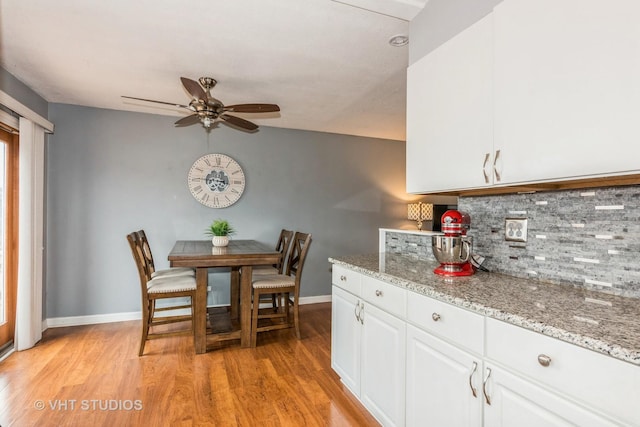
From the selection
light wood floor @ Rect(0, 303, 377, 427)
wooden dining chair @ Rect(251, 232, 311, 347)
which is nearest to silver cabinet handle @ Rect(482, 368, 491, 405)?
light wood floor @ Rect(0, 303, 377, 427)

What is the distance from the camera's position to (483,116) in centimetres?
148

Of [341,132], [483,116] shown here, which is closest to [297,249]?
[341,132]

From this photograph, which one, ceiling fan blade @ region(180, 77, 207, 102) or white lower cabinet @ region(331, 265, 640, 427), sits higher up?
ceiling fan blade @ region(180, 77, 207, 102)

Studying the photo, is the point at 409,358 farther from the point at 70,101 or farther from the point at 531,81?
the point at 70,101

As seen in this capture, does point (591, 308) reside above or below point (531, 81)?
below

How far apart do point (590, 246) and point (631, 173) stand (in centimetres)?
45

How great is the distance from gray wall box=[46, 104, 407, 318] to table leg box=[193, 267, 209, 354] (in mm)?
1197

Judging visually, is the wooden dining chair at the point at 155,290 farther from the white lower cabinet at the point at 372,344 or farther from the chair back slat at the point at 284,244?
the white lower cabinet at the point at 372,344

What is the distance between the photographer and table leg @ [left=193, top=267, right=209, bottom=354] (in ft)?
9.39

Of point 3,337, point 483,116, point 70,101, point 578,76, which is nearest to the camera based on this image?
point 578,76

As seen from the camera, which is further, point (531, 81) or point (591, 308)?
point (531, 81)

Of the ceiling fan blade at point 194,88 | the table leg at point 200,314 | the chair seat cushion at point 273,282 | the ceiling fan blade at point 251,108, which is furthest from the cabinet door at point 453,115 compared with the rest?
the table leg at point 200,314

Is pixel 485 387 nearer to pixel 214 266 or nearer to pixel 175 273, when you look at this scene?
pixel 214 266

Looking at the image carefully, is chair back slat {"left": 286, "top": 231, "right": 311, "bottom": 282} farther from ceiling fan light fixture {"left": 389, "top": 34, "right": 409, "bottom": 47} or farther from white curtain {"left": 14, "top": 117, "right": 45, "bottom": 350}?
white curtain {"left": 14, "top": 117, "right": 45, "bottom": 350}
